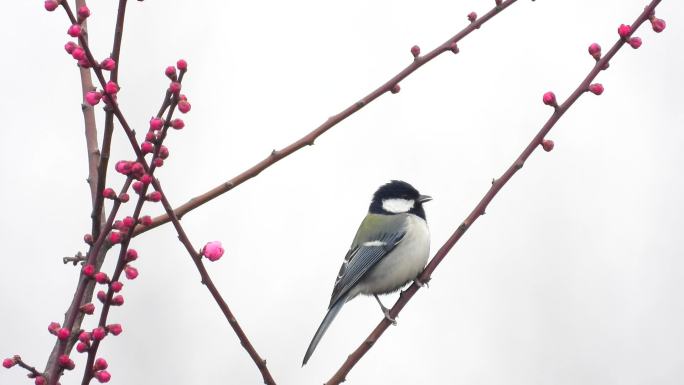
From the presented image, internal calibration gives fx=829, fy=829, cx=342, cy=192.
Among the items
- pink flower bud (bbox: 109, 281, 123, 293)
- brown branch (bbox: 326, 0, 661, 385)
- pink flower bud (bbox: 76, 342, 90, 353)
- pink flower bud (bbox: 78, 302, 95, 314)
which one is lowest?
brown branch (bbox: 326, 0, 661, 385)

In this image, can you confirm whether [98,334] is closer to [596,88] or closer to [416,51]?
[416,51]

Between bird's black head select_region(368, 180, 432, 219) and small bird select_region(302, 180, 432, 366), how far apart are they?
0.02 metres

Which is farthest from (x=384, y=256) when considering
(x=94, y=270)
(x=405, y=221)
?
(x=94, y=270)

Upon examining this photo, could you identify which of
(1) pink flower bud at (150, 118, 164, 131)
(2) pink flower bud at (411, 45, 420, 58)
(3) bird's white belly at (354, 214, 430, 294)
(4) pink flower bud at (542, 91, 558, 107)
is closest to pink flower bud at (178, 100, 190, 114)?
(1) pink flower bud at (150, 118, 164, 131)

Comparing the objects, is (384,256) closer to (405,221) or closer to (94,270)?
(405,221)

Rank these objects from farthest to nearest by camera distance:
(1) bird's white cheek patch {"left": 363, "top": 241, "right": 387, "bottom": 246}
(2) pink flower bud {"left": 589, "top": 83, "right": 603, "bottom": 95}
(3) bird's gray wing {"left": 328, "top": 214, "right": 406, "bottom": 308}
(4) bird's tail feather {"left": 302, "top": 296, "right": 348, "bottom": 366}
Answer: (1) bird's white cheek patch {"left": 363, "top": 241, "right": 387, "bottom": 246}, (3) bird's gray wing {"left": 328, "top": 214, "right": 406, "bottom": 308}, (4) bird's tail feather {"left": 302, "top": 296, "right": 348, "bottom": 366}, (2) pink flower bud {"left": 589, "top": 83, "right": 603, "bottom": 95}

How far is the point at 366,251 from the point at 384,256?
10 cm

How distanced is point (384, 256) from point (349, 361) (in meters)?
2.23

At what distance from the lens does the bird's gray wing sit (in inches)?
147

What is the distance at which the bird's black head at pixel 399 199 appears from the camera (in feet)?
13.9

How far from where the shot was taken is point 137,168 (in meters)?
1.29

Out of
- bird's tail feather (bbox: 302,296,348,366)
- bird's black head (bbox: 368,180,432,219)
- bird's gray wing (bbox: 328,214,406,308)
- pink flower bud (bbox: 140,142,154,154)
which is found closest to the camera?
pink flower bud (bbox: 140,142,154,154)

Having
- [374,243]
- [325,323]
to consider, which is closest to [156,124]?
[325,323]

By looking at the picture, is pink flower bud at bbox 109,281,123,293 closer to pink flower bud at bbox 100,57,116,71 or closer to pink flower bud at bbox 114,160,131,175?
pink flower bud at bbox 114,160,131,175
